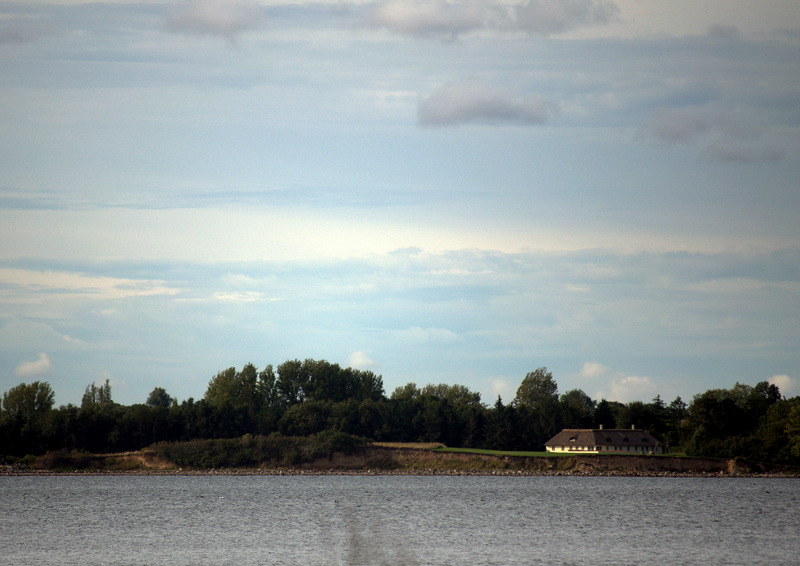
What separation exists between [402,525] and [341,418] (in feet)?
248

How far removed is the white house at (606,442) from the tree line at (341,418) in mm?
3665

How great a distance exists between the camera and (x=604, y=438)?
116 metres

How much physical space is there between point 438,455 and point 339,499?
48.0m

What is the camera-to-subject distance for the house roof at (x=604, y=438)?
Answer: 116188 mm

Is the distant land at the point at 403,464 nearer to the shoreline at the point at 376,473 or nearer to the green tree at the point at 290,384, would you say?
the shoreline at the point at 376,473

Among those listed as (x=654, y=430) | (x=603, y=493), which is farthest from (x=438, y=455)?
(x=603, y=493)

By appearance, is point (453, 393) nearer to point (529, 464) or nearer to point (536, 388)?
point (536, 388)

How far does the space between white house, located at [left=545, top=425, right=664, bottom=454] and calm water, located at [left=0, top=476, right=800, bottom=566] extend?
33.3m

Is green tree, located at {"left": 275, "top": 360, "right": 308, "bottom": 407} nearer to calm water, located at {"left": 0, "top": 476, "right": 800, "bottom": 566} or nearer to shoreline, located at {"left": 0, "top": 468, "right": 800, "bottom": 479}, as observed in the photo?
shoreline, located at {"left": 0, "top": 468, "right": 800, "bottom": 479}

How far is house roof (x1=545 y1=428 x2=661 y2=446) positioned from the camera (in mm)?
116188

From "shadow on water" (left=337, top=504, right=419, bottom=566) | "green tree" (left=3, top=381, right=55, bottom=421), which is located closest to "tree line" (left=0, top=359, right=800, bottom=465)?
"green tree" (left=3, top=381, right=55, bottom=421)

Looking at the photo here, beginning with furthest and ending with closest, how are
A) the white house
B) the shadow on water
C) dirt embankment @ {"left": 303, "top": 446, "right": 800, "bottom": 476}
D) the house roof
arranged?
the house roof, the white house, dirt embankment @ {"left": 303, "top": 446, "right": 800, "bottom": 476}, the shadow on water

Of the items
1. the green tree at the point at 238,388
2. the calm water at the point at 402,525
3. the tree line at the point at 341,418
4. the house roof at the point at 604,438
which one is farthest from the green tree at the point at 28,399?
the house roof at the point at 604,438

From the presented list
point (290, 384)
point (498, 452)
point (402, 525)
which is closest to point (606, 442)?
point (498, 452)
